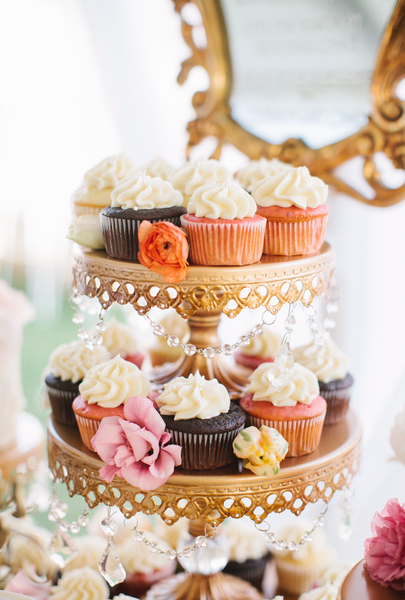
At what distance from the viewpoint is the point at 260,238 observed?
1090 mm

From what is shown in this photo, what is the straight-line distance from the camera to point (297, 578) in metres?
1.66

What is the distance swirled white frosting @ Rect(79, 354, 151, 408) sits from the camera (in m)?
1.21

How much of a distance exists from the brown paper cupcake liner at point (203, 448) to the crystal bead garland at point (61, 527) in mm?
264

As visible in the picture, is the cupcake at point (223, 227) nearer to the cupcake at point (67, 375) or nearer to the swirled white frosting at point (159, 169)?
the swirled white frosting at point (159, 169)

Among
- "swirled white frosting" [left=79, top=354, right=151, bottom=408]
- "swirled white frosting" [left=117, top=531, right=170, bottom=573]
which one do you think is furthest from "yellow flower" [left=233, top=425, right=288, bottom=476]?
"swirled white frosting" [left=117, top=531, right=170, bottom=573]

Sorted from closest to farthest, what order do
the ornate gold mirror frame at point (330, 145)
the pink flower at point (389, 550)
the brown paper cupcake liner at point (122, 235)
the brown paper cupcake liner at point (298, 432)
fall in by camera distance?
the pink flower at point (389, 550) → the brown paper cupcake liner at point (122, 235) → the brown paper cupcake liner at point (298, 432) → the ornate gold mirror frame at point (330, 145)

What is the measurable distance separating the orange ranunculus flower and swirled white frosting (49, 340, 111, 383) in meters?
0.50

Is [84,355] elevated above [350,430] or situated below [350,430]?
above

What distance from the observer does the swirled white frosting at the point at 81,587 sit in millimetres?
1458

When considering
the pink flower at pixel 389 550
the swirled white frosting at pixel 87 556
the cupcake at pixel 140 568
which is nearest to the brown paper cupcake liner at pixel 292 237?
the pink flower at pixel 389 550

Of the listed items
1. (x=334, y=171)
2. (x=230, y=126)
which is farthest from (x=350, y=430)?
(x=230, y=126)

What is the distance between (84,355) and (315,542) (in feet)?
2.91

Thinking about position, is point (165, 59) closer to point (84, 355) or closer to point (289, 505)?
point (84, 355)

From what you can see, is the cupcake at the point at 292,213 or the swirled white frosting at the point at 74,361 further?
the swirled white frosting at the point at 74,361
